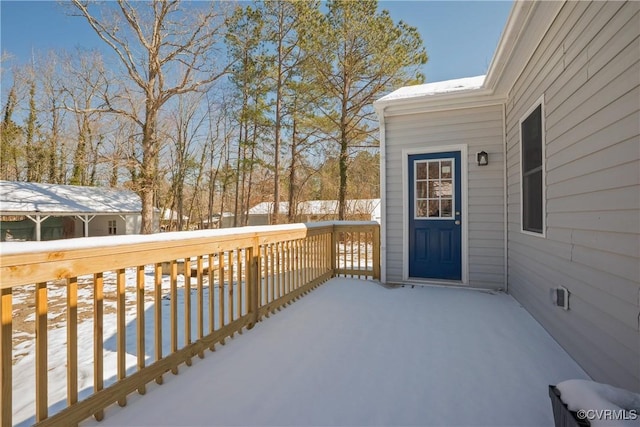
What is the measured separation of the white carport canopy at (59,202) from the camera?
11367 millimetres

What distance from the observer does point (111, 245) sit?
163cm

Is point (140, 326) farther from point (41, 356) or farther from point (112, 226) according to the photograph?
point (112, 226)

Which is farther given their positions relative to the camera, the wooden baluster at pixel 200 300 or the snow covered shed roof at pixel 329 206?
the snow covered shed roof at pixel 329 206

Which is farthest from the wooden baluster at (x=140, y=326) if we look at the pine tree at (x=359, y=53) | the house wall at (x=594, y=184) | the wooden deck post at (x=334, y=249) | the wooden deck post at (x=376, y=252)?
the pine tree at (x=359, y=53)

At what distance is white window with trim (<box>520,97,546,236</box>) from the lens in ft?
9.65

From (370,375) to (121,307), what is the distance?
155 cm

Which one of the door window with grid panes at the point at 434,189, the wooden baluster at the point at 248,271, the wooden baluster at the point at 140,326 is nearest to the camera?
the wooden baluster at the point at 140,326

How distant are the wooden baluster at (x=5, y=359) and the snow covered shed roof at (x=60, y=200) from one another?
1326 cm

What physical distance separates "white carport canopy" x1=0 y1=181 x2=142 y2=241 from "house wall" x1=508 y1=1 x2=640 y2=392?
14.9 meters

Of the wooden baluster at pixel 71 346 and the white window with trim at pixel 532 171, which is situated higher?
the white window with trim at pixel 532 171

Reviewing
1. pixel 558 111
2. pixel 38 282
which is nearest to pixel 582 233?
pixel 558 111

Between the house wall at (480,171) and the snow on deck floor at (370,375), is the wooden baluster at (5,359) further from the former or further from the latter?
the house wall at (480,171)

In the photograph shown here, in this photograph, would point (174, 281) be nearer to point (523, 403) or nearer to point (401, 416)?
point (401, 416)

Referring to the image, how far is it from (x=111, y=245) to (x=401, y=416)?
5.73 feet
